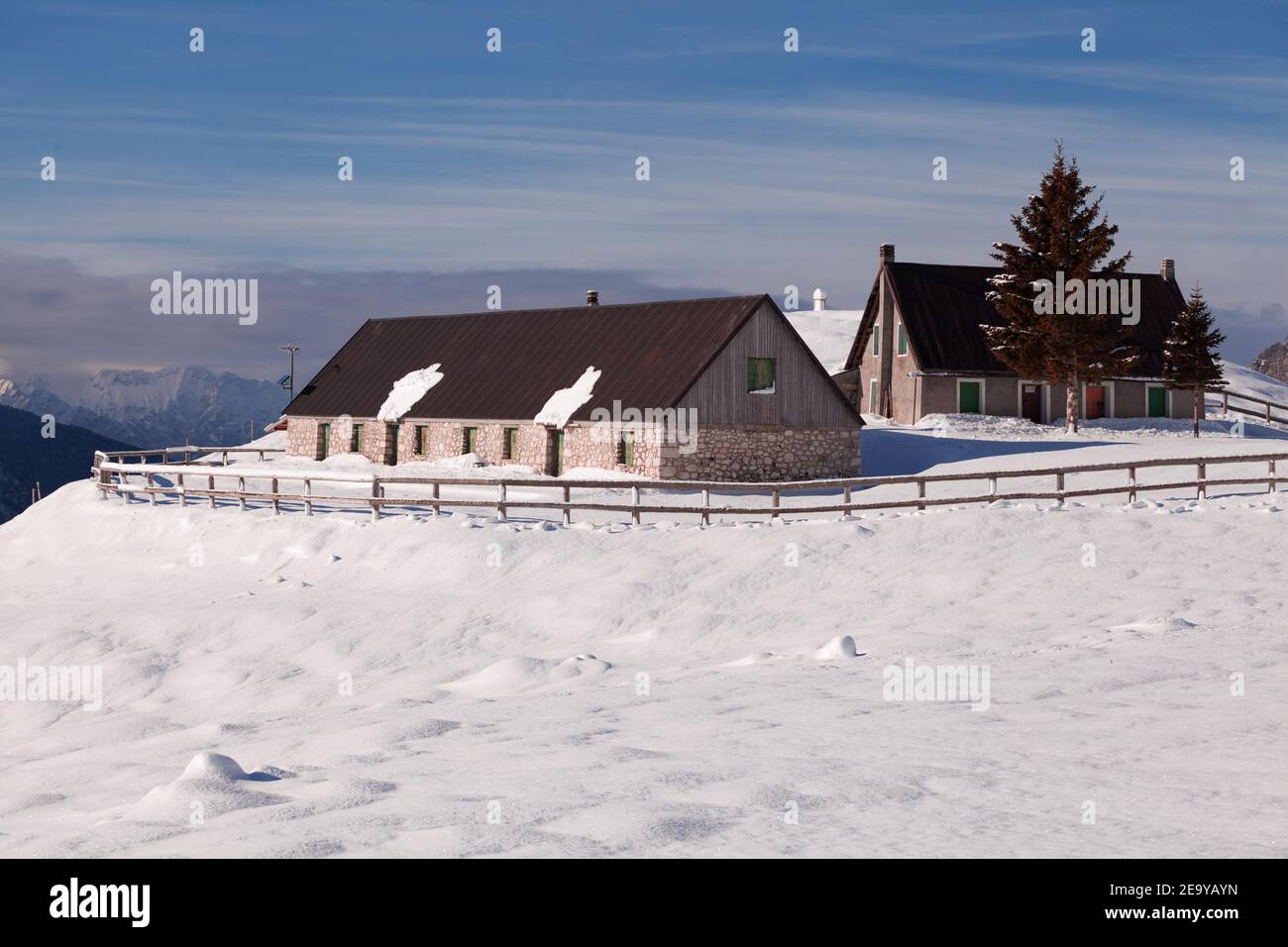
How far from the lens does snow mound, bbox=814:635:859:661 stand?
18.4 m

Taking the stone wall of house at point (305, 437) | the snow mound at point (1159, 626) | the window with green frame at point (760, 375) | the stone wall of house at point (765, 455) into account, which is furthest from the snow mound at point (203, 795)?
the stone wall of house at point (305, 437)

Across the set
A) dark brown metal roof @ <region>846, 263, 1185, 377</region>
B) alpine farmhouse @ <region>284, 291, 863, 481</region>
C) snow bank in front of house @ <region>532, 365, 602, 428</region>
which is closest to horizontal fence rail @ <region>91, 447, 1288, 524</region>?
alpine farmhouse @ <region>284, 291, 863, 481</region>

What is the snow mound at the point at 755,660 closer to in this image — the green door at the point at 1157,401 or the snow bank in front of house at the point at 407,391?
the snow bank in front of house at the point at 407,391

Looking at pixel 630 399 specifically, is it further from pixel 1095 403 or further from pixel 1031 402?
pixel 1095 403

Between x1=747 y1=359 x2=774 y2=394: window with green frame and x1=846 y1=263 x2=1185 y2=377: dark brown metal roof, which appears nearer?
x1=747 y1=359 x2=774 y2=394: window with green frame

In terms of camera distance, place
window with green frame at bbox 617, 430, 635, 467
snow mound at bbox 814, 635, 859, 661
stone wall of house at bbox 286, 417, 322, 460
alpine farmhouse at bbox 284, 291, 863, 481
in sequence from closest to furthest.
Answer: snow mound at bbox 814, 635, 859, 661
window with green frame at bbox 617, 430, 635, 467
alpine farmhouse at bbox 284, 291, 863, 481
stone wall of house at bbox 286, 417, 322, 460

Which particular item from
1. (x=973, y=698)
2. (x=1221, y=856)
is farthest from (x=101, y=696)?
(x=1221, y=856)

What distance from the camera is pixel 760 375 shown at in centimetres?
4438

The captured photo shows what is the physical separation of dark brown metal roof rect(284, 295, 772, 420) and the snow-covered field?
540 inches

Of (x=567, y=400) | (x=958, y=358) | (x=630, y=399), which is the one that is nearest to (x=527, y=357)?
(x=567, y=400)

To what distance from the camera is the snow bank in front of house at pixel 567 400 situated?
44688 mm

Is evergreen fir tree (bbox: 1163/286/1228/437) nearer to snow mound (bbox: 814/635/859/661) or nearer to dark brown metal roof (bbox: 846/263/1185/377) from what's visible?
dark brown metal roof (bbox: 846/263/1185/377)

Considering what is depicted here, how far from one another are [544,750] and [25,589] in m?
23.8
